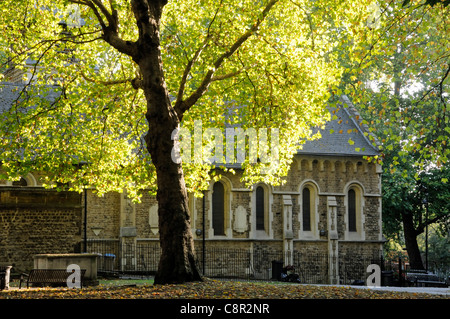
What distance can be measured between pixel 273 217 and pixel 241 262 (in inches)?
128

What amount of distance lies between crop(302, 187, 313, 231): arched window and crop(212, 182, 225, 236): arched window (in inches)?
187

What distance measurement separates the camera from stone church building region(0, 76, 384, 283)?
30531 millimetres

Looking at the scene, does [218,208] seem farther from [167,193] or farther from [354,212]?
[167,193]

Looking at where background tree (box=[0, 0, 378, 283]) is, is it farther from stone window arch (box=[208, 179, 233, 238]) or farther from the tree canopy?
stone window arch (box=[208, 179, 233, 238])

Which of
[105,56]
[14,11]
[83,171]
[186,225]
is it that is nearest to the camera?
[186,225]

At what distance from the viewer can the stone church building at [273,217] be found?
100 ft

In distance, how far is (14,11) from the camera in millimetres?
19641

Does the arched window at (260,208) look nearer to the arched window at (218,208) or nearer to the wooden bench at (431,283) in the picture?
the arched window at (218,208)

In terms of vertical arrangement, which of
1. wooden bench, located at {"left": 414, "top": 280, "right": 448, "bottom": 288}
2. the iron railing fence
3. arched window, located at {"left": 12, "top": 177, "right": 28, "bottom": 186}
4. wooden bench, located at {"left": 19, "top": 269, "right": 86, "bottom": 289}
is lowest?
wooden bench, located at {"left": 414, "top": 280, "right": 448, "bottom": 288}

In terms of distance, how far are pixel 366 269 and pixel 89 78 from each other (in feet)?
67.9

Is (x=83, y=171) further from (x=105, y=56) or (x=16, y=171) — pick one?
(x=105, y=56)

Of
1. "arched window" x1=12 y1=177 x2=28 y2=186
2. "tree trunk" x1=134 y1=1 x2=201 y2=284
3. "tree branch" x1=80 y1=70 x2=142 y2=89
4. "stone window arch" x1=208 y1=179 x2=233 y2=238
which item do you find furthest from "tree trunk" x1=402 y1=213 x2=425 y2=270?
"tree trunk" x1=134 y1=1 x2=201 y2=284

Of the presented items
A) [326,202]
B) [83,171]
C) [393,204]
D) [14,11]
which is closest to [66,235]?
[83,171]

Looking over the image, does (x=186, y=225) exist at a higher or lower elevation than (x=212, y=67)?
lower
